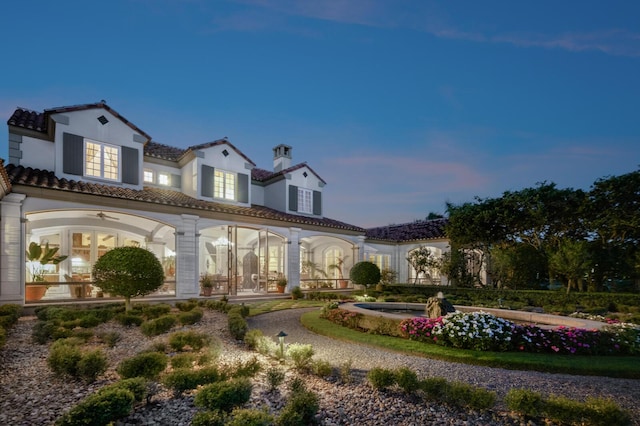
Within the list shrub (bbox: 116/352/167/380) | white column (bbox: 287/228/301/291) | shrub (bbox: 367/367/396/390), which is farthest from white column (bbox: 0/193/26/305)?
shrub (bbox: 367/367/396/390)

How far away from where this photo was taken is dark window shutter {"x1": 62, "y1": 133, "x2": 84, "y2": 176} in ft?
46.4

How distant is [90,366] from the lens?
564 centimetres

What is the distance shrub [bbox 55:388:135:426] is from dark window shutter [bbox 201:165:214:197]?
14.3 metres

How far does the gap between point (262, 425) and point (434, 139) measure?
20.9 meters

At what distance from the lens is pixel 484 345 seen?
8.01m

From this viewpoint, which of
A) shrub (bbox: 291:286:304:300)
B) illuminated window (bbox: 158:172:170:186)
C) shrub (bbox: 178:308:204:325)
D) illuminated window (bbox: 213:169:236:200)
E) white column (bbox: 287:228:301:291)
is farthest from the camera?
white column (bbox: 287:228:301:291)

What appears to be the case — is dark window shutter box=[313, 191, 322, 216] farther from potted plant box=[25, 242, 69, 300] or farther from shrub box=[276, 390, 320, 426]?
shrub box=[276, 390, 320, 426]

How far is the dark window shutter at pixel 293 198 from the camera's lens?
21.8 meters

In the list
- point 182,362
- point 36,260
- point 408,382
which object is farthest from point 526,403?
point 36,260

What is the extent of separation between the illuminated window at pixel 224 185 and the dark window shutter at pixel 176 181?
2051 millimetres

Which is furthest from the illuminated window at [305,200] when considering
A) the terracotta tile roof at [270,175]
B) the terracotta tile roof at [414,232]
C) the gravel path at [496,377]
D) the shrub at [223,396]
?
the shrub at [223,396]

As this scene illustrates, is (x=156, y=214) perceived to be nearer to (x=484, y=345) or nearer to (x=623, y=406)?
(x=484, y=345)

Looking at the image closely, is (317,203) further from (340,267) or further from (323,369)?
(323,369)

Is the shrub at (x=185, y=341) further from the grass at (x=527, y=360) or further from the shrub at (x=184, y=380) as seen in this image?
the grass at (x=527, y=360)
